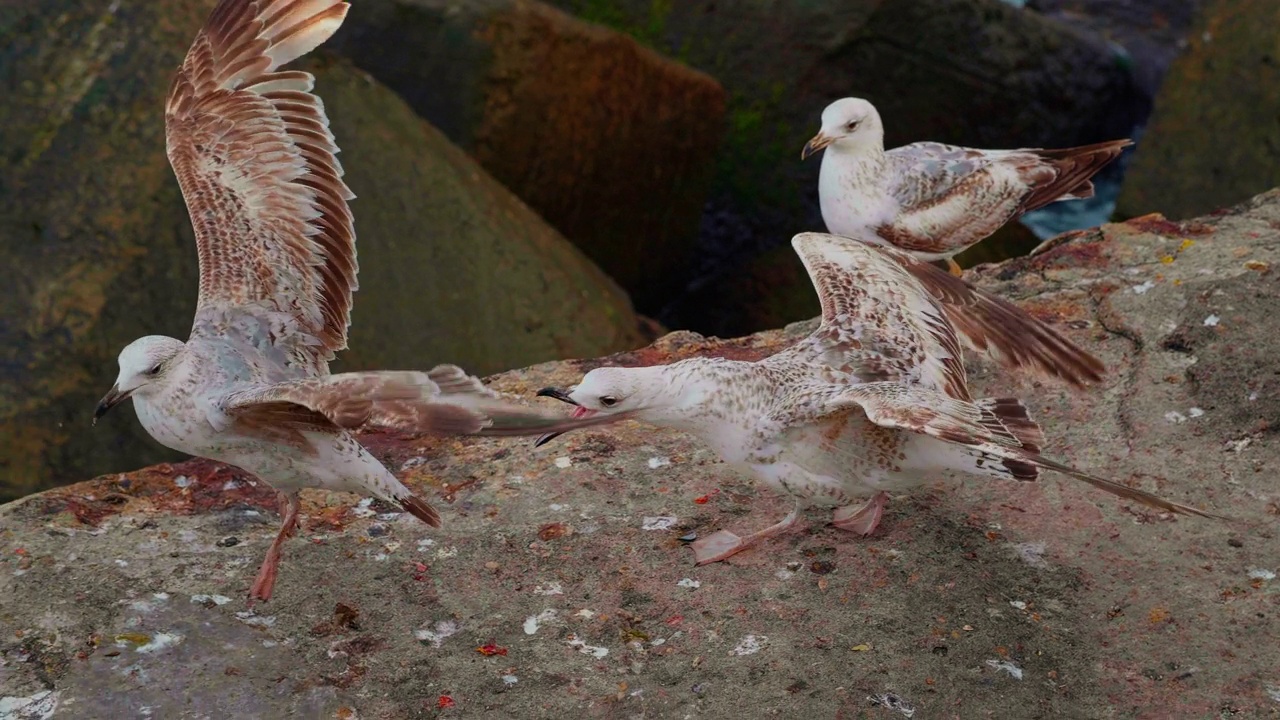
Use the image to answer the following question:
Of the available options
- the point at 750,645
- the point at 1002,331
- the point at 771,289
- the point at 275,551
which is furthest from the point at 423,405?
the point at 771,289

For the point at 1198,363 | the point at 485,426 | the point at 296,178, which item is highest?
the point at 296,178

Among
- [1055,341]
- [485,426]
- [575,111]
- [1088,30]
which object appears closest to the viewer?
[485,426]

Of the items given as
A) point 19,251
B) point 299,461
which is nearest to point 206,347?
point 299,461

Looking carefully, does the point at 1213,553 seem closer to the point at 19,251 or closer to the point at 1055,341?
the point at 1055,341

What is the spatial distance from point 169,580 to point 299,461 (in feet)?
1.63

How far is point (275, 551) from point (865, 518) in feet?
5.44

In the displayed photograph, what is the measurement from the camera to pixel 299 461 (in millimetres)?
3793

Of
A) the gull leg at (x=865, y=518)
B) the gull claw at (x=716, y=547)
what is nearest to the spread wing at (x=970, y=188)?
the gull leg at (x=865, y=518)

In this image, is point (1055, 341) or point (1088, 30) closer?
point (1055, 341)

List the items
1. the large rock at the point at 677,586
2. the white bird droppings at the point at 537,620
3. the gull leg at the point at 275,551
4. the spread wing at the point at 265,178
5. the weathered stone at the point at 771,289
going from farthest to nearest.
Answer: the weathered stone at the point at 771,289
the spread wing at the point at 265,178
the gull leg at the point at 275,551
the white bird droppings at the point at 537,620
the large rock at the point at 677,586

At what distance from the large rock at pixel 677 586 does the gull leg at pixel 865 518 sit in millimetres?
35

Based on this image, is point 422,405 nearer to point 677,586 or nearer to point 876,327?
point 677,586

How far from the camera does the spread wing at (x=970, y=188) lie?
17.3ft

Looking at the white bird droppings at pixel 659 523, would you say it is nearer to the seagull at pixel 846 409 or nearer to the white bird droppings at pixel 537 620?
the seagull at pixel 846 409
